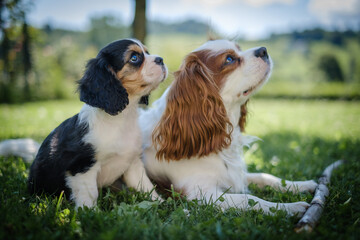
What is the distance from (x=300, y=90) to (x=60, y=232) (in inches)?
Result: 900

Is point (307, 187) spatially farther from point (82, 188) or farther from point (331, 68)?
point (331, 68)

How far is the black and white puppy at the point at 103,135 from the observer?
2.27 m

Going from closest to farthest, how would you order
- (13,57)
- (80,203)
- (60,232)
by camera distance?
1. (60,232)
2. (80,203)
3. (13,57)

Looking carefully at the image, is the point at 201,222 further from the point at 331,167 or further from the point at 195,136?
the point at 331,167

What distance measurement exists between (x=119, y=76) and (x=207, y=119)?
93 cm

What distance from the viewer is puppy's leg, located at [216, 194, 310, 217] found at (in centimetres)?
210

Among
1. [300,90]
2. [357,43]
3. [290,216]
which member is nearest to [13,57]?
[290,216]

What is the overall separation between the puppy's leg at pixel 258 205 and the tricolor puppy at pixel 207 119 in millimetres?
209

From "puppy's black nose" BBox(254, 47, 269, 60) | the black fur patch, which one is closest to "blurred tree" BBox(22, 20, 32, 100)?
the black fur patch

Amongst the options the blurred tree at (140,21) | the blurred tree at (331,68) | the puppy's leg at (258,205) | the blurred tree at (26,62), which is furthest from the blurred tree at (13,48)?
A: the blurred tree at (331,68)

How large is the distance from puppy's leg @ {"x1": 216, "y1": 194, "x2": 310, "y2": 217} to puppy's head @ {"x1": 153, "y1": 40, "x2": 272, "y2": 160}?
508 millimetres

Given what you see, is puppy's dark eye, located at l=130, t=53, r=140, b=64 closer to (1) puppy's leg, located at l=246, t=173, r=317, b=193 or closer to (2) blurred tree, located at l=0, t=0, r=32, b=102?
(1) puppy's leg, located at l=246, t=173, r=317, b=193

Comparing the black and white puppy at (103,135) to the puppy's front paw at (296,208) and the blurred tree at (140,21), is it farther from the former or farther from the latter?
the blurred tree at (140,21)

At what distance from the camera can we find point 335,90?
2041cm
